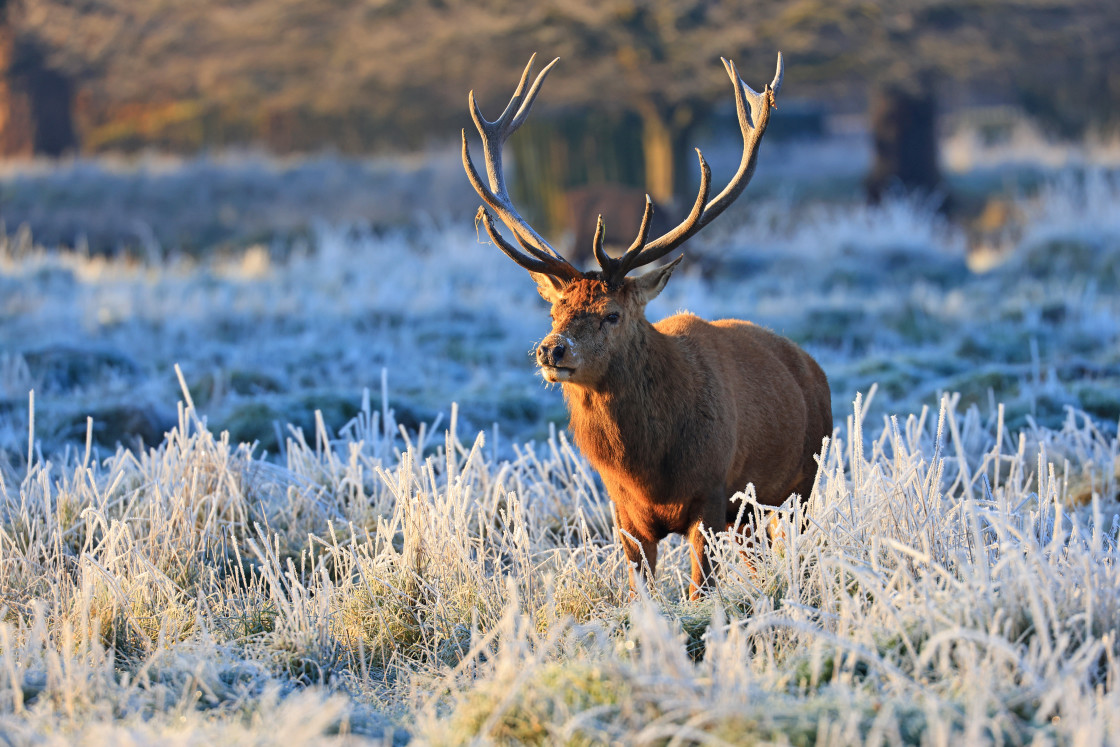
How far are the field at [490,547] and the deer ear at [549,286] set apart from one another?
2.29 ft

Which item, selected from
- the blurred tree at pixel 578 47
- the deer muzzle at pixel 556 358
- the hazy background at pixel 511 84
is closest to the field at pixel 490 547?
the deer muzzle at pixel 556 358

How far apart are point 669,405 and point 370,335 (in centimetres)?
610

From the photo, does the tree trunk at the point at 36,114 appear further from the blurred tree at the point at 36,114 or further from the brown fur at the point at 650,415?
the brown fur at the point at 650,415

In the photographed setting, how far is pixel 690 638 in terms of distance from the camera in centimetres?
393

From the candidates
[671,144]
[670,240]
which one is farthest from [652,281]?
[671,144]

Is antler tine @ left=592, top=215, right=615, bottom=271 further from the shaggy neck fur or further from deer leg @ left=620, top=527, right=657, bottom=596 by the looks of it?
deer leg @ left=620, top=527, right=657, bottom=596

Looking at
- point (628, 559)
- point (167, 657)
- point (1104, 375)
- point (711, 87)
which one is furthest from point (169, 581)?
point (711, 87)

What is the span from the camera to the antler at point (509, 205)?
4527 mm

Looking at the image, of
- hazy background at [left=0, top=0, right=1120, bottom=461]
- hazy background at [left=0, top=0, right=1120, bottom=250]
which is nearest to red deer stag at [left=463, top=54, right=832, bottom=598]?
hazy background at [left=0, top=0, right=1120, bottom=461]

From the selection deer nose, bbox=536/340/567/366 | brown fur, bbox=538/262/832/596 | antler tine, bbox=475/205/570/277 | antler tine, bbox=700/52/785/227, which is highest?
antler tine, bbox=700/52/785/227

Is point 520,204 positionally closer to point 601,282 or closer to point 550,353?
point 601,282

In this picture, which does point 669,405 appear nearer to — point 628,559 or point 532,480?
point 628,559

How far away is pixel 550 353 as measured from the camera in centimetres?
413

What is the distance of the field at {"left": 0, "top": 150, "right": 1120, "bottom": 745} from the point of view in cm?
311
